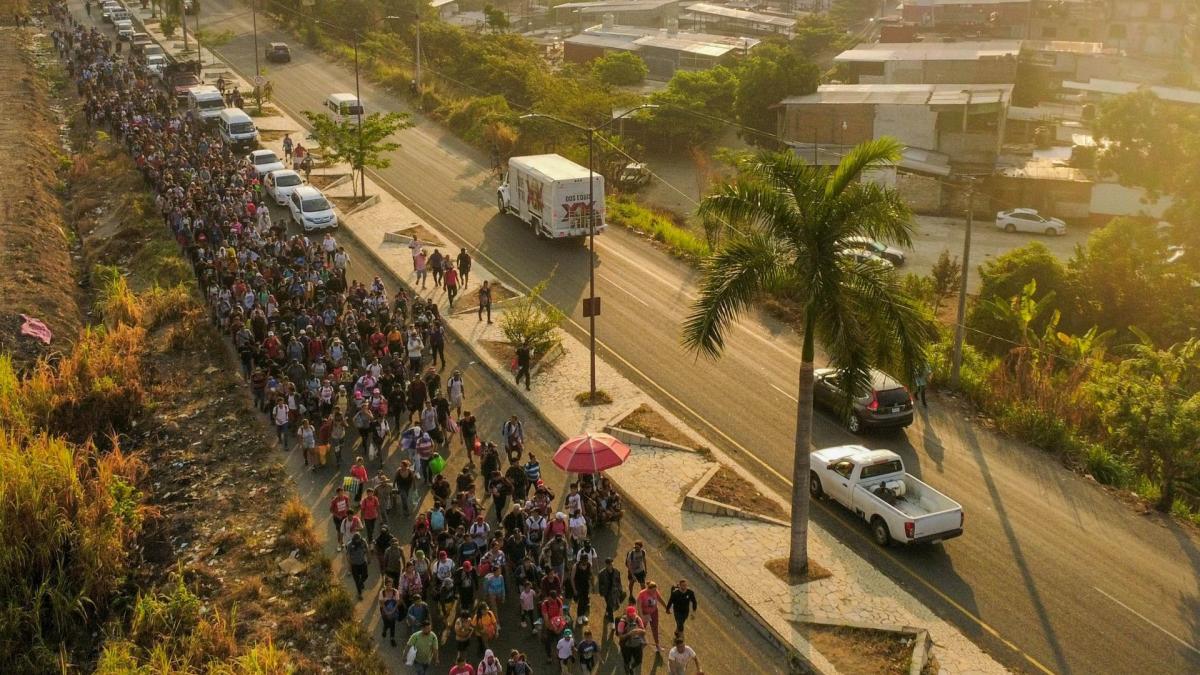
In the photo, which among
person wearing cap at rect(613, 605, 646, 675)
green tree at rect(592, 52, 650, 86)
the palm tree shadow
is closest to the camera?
person wearing cap at rect(613, 605, 646, 675)

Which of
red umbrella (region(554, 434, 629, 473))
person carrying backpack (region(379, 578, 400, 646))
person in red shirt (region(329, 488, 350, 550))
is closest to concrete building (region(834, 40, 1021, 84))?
red umbrella (region(554, 434, 629, 473))

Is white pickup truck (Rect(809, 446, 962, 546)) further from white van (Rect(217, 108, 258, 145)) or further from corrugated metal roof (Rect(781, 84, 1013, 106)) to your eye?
corrugated metal roof (Rect(781, 84, 1013, 106))

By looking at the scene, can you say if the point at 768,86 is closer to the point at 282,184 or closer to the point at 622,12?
the point at 282,184

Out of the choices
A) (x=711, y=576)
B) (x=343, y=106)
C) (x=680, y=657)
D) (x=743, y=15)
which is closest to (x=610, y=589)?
(x=680, y=657)

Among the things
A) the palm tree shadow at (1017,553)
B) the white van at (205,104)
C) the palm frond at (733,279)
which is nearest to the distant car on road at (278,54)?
the white van at (205,104)

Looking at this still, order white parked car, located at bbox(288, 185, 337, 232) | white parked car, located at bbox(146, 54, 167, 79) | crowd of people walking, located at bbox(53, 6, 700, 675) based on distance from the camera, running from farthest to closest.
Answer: white parked car, located at bbox(146, 54, 167, 79) < white parked car, located at bbox(288, 185, 337, 232) < crowd of people walking, located at bbox(53, 6, 700, 675)

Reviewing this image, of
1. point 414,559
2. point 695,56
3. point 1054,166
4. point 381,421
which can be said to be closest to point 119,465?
point 381,421

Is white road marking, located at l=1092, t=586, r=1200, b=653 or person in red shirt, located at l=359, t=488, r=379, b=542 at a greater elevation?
person in red shirt, located at l=359, t=488, r=379, b=542
